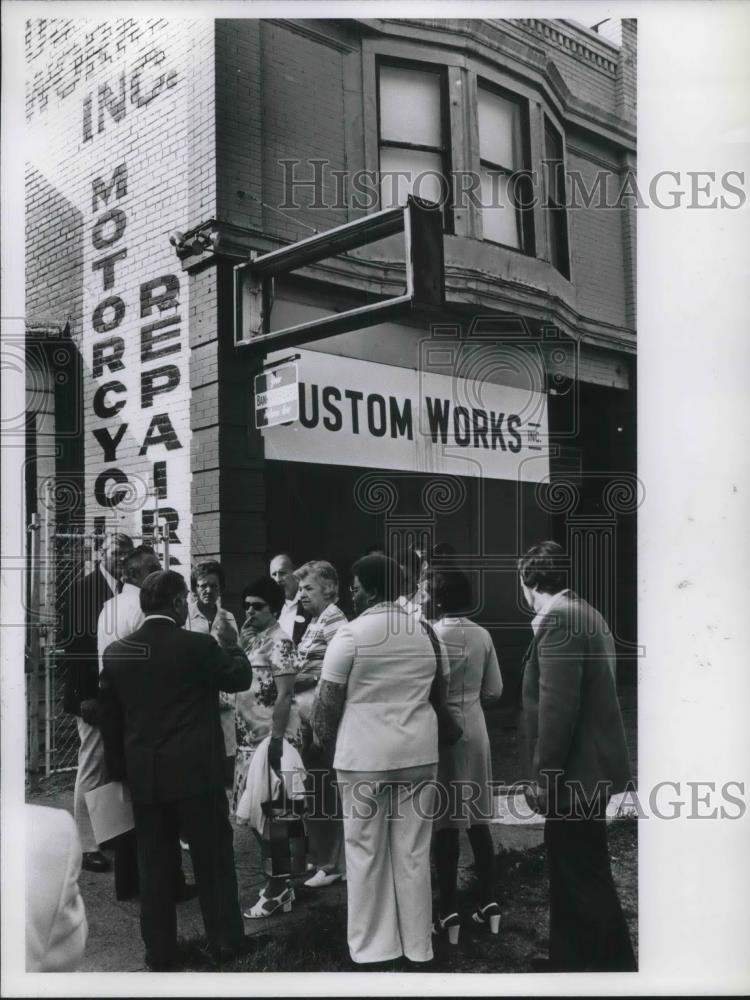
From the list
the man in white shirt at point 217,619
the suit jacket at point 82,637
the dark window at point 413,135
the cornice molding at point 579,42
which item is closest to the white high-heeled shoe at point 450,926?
the man in white shirt at point 217,619

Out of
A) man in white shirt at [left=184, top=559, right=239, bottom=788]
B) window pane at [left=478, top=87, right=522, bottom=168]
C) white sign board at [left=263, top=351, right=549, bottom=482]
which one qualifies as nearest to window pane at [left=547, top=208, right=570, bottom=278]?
window pane at [left=478, top=87, right=522, bottom=168]

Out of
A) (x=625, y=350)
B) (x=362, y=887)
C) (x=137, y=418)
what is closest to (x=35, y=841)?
(x=362, y=887)

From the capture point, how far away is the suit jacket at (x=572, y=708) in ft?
12.9

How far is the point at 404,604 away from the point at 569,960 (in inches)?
71.7

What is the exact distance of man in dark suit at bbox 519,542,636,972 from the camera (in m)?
3.96

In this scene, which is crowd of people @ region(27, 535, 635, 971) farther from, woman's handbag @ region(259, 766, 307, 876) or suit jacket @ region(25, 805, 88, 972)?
suit jacket @ region(25, 805, 88, 972)

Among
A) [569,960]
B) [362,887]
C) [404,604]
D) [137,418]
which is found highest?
[137,418]

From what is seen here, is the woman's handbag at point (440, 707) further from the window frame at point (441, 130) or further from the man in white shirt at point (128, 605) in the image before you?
the window frame at point (441, 130)

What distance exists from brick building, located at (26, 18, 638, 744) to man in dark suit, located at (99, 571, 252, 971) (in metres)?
0.37

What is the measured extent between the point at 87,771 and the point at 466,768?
177 centimetres

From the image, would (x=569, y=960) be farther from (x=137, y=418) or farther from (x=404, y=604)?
(x=137, y=418)

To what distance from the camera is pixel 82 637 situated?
4191mm

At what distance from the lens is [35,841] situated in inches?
165

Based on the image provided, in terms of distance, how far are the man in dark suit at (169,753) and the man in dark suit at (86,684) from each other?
17 cm
